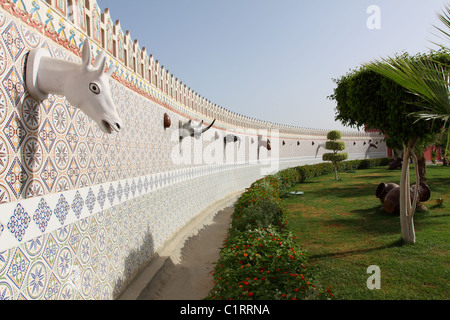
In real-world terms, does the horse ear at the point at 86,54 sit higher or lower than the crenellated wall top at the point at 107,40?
lower

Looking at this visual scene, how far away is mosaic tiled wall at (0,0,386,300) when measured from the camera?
2.20m

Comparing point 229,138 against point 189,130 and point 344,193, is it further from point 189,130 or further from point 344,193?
point 344,193

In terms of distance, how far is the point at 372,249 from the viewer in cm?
570

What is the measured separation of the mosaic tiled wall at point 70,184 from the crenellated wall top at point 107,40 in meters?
0.02

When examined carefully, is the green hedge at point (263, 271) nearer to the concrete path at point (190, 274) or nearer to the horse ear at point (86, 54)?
the concrete path at point (190, 274)

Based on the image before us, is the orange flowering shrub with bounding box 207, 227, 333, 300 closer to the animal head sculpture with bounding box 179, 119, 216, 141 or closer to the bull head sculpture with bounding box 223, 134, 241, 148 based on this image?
the animal head sculpture with bounding box 179, 119, 216, 141

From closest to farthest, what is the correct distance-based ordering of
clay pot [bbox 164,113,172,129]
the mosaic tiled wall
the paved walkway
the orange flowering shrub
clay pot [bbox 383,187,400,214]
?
1. the mosaic tiled wall
2. the orange flowering shrub
3. the paved walkway
4. clay pot [bbox 164,113,172,129]
5. clay pot [bbox 383,187,400,214]

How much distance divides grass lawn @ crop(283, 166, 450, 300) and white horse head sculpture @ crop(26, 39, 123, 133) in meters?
2.92

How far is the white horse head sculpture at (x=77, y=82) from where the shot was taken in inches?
96.0

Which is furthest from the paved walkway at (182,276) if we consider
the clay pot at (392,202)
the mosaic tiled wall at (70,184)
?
the clay pot at (392,202)

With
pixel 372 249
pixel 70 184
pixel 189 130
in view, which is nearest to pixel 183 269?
pixel 70 184

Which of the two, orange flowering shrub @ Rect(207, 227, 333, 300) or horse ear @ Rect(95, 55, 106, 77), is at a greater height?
horse ear @ Rect(95, 55, 106, 77)

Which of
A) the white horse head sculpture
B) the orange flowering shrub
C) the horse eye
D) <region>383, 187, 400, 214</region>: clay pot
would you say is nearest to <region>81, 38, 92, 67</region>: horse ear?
the white horse head sculpture

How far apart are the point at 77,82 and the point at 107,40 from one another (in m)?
1.81
